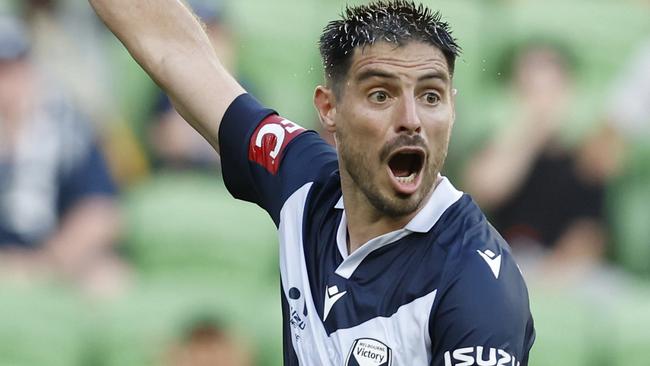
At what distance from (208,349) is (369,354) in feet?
10.6

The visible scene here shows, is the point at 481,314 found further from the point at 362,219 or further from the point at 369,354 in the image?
the point at 362,219

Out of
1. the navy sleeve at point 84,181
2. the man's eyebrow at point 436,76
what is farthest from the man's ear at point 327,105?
the navy sleeve at point 84,181

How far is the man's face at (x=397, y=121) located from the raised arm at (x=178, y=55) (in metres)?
0.59

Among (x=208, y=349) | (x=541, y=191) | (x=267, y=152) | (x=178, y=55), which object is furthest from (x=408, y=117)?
(x=541, y=191)

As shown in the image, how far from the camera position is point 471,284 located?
10.1 feet

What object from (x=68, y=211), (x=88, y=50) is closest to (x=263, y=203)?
(x=68, y=211)

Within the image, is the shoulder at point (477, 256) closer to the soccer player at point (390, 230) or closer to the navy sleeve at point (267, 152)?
the soccer player at point (390, 230)

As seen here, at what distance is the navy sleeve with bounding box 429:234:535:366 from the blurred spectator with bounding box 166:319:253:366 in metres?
3.30

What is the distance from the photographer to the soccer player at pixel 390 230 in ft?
10.1

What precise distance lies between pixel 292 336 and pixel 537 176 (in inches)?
150

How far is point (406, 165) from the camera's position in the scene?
3287 millimetres

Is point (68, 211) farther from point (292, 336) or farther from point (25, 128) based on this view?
point (292, 336)

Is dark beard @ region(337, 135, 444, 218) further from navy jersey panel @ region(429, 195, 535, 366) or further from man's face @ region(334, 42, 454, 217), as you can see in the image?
navy jersey panel @ region(429, 195, 535, 366)

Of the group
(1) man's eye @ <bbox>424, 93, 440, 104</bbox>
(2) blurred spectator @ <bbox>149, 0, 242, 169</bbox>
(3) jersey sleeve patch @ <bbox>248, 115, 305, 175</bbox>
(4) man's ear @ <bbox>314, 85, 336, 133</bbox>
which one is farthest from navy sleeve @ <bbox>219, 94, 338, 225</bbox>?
(2) blurred spectator @ <bbox>149, 0, 242, 169</bbox>
